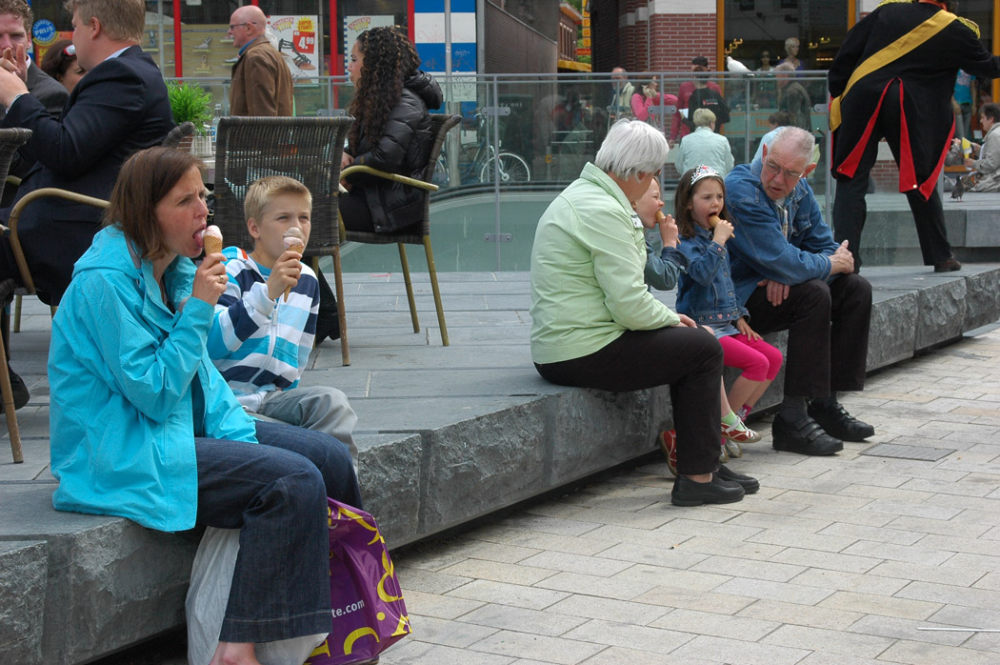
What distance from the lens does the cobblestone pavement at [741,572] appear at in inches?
135

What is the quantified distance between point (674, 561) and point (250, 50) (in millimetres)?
4072

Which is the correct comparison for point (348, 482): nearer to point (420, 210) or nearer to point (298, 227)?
point (298, 227)

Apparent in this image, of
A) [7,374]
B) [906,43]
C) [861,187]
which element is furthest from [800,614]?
[906,43]

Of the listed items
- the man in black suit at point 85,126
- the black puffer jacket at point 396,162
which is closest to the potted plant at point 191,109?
the black puffer jacket at point 396,162

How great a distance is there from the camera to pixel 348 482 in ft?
11.1

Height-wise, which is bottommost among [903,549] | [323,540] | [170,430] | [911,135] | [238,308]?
[903,549]

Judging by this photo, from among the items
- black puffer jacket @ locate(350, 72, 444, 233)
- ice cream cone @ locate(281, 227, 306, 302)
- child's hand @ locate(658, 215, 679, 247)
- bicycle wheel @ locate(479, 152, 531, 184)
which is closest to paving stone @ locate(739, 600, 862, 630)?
ice cream cone @ locate(281, 227, 306, 302)

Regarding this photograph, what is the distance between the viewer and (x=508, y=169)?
12.0m

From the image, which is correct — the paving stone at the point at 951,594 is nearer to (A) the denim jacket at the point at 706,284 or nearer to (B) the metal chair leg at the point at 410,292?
(A) the denim jacket at the point at 706,284

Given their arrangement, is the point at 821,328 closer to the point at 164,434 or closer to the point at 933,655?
the point at 933,655

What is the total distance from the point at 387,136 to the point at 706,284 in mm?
1638

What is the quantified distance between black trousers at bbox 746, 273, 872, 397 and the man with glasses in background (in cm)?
276

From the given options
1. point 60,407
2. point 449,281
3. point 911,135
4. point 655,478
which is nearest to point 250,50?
point 449,281

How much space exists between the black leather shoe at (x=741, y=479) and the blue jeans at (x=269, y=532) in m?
2.19
